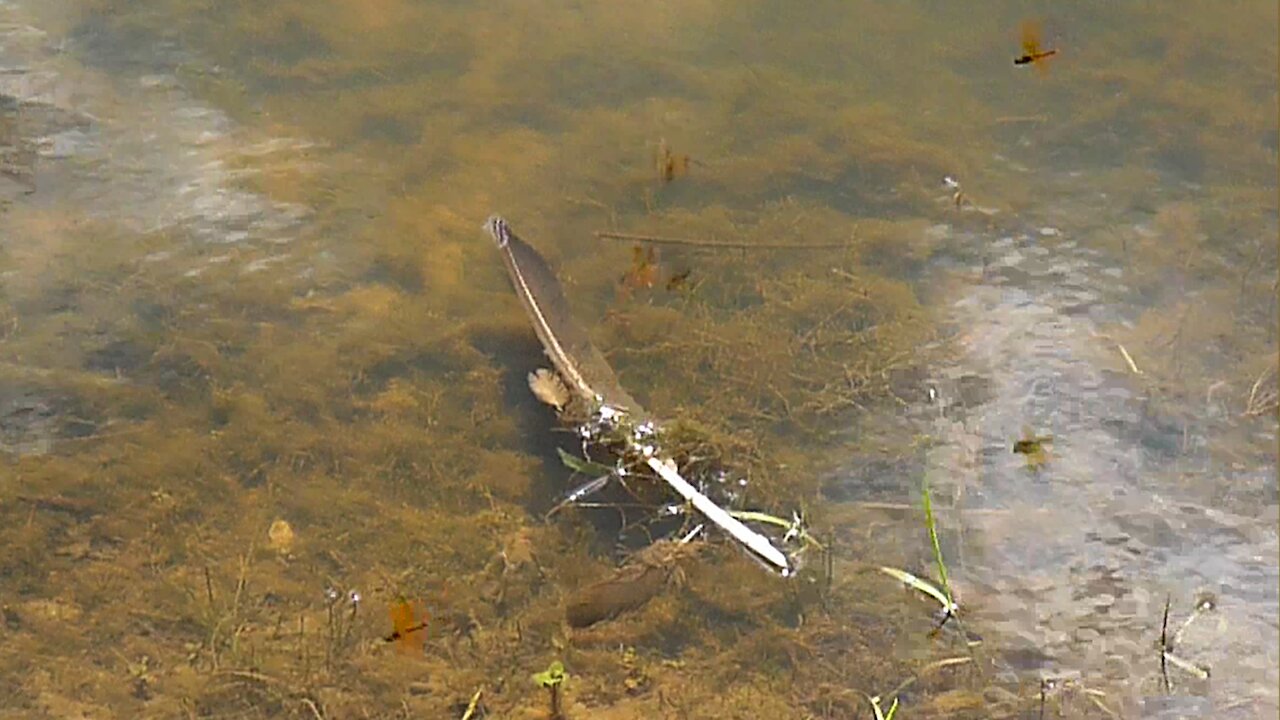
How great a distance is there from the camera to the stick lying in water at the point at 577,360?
2.65m

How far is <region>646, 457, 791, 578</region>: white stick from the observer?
8.59ft

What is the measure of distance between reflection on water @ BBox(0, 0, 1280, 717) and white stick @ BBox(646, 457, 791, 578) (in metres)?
0.06

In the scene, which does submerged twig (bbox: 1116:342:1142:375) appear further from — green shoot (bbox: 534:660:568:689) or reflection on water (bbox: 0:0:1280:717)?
green shoot (bbox: 534:660:568:689)

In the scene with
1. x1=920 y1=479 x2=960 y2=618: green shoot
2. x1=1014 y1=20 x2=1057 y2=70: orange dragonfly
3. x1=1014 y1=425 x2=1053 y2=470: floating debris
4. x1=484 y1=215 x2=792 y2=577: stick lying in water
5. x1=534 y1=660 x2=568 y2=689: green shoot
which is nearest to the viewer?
x1=534 y1=660 x2=568 y2=689: green shoot

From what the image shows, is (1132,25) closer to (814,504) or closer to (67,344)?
(814,504)

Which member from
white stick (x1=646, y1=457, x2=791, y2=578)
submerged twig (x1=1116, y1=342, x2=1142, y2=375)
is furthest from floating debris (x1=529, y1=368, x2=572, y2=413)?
submerged twig (x1=1116, y1=342, x2=1142, y2=375)

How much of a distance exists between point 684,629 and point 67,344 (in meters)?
1.70

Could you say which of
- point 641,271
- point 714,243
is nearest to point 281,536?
point 641,271

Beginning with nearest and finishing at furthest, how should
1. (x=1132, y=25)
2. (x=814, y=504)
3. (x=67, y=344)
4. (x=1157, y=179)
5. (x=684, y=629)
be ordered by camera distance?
(x=684, y=629)
(x=814, y=504)
(x=67, y=344)
(x=1157, y=179)
(x=1132, y=25)

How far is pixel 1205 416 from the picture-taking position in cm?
290

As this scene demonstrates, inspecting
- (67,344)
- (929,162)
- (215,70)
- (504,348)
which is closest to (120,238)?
(67,344)

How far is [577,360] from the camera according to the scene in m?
2.96

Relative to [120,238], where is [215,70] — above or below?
above

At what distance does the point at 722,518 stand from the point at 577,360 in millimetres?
580
